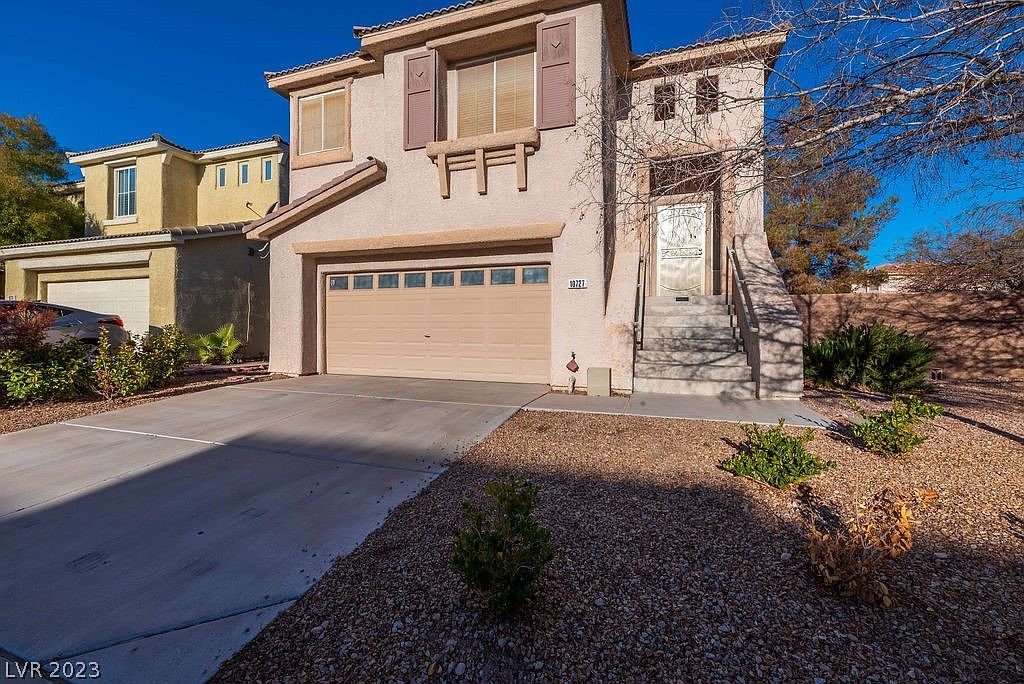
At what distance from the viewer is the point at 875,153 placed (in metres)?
4.70

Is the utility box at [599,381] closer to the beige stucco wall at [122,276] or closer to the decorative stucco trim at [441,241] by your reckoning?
the decorative stucco trim at [441,241]

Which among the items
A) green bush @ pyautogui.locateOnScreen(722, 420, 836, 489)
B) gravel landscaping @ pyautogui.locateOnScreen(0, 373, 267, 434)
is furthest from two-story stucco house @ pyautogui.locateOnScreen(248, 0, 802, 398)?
green bush @ pyautogui.locateOnScreen(722, 420, 836, 489)

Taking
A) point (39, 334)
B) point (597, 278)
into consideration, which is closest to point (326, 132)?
point (39, 334)

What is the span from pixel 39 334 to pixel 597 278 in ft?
28.9

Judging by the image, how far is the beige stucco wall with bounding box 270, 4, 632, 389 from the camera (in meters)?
7.56

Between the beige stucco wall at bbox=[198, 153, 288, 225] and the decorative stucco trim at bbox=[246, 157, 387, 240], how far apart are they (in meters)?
7.01

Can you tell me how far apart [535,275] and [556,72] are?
11.6ft

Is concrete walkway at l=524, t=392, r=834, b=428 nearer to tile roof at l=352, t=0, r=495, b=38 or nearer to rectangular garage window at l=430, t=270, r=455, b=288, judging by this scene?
rectangular garage window at l=430, t=270, r=455, b=288

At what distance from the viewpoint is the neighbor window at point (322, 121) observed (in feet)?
32.9

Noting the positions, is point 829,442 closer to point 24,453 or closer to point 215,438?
point 215,438

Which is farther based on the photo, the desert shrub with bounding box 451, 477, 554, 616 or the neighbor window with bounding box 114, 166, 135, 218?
the neighbor window with bounding box 114, 166, 135, 218

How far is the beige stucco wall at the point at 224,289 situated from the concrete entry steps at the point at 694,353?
10.6m

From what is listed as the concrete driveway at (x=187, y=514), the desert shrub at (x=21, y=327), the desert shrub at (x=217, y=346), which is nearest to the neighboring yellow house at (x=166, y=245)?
the desert shrub at (x=217, y=346)

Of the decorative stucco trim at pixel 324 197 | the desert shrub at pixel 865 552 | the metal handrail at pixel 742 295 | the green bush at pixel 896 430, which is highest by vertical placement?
the decorative stucco trim at pixel 324 197
